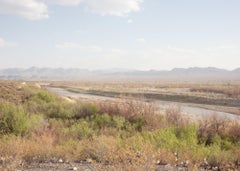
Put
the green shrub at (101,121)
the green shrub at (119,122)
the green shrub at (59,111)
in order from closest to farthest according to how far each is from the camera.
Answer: the green shrub at (119,122), the green shrub at (101,121), the green shrub at (59,111)

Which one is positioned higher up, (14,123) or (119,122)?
(14,123)

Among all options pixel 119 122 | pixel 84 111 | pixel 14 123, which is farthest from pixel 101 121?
pixel 14 123

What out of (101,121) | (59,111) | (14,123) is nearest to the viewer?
(14,123)

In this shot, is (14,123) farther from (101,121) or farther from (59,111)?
(59,111)

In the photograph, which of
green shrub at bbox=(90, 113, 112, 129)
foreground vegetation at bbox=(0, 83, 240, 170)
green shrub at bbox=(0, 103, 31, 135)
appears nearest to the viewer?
foreground vegetation at bbox=(0, 83, 240, 170)

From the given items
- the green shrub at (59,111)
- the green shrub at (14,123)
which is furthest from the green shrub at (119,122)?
the green shrub at (14,123)

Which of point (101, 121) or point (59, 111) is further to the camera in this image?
point (59, 111)

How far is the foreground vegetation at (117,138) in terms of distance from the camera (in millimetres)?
8891

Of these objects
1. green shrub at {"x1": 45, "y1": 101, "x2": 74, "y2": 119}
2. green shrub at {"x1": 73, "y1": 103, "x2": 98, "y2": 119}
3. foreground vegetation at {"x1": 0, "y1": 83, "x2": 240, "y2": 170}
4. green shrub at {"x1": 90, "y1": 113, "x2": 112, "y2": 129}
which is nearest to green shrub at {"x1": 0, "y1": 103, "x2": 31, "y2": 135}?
foreground vegetation at {"x1": 0, "y1": 83, "x2": 240, "y2": 170}

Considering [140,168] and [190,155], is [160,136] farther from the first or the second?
[140,168]

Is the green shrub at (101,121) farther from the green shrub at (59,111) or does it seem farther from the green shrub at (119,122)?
the green shrub at (59,111)

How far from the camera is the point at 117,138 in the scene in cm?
Answer: 1170

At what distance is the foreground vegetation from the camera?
8.89 meters

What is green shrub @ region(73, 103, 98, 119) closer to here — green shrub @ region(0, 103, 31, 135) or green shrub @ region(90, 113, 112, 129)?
green shrub @ region(90, 113, 112, 129)
